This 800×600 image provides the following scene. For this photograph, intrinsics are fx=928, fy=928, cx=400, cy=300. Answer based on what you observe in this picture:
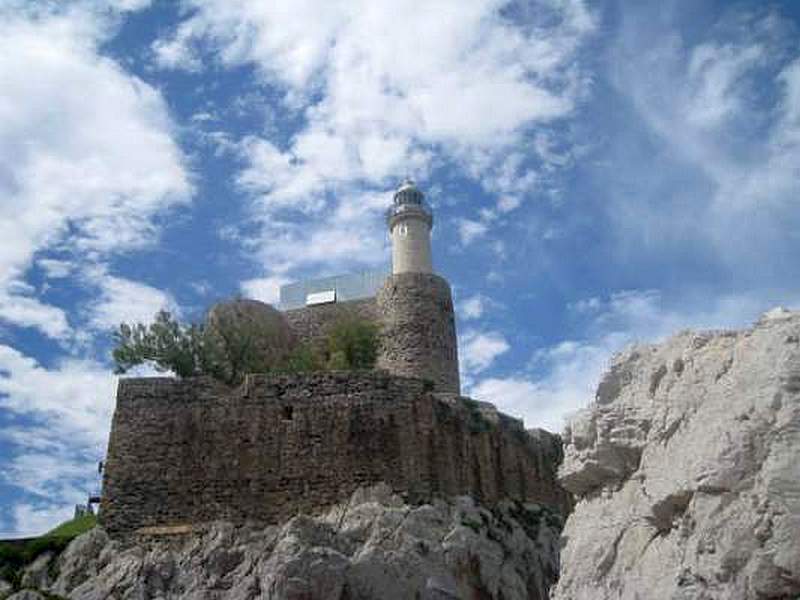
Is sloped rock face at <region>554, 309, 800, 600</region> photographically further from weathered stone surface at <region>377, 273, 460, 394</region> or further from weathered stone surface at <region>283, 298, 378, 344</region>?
weathered stone surface at <region>283, 298, 378, 344</region>

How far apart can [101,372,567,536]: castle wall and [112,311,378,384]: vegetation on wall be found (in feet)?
13.6

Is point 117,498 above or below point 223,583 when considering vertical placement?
above

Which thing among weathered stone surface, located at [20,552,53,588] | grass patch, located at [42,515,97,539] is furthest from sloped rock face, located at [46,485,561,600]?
grass patch, located at [42,515,97,539]

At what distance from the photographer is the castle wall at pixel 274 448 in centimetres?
2456

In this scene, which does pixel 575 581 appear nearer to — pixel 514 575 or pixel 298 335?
pixel 514 575

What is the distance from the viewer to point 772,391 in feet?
17.4

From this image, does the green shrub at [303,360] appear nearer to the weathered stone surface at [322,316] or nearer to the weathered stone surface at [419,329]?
the weathered stone surface at [322,316]

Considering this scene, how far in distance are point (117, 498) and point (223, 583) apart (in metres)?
4.45

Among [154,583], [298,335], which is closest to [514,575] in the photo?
[154,583]

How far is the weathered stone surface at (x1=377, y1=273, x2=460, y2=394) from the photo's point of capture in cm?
3244

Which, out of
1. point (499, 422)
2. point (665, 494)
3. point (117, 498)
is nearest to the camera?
point (665, 494)

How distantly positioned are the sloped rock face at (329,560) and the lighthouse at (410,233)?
1284 cm

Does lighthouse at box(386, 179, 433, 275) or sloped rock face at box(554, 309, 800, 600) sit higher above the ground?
lighthouse at box(386, 179, 433, 275)

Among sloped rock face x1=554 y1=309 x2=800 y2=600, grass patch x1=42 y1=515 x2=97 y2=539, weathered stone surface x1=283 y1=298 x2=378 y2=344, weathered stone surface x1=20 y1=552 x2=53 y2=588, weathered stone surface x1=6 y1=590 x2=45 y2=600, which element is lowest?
sloped rock face x1=554 y1=309 x2=800 y2=600
